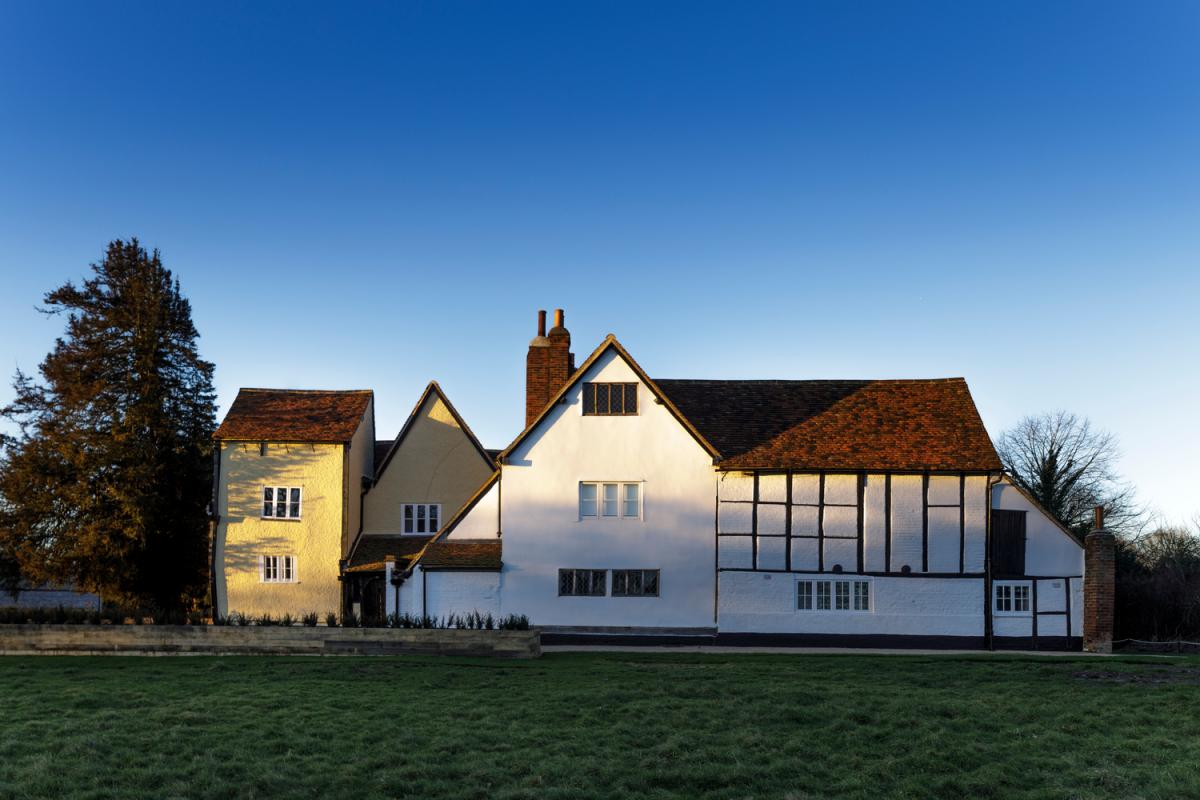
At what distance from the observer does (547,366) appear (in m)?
33.3

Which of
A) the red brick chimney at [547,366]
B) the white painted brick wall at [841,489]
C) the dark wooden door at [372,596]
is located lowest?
the dark wooden door at [372,596]

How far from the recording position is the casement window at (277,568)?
3453 centimetres

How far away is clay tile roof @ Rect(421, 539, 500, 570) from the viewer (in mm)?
29094

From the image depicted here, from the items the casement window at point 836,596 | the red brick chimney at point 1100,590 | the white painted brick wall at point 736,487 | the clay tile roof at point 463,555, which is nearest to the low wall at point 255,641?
the clay tile roof at point 463,555

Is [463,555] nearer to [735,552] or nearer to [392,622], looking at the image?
[392,622]

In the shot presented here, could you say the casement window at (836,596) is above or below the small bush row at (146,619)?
above

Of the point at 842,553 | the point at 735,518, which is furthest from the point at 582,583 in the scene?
the point at 842,553

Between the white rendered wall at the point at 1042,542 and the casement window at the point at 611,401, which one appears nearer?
the white rendered wall at the point at 1042,542

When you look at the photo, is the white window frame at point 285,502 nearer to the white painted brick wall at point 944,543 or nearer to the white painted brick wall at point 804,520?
the white painted brick wall at point 804,520

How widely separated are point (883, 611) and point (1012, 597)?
3.74 metres

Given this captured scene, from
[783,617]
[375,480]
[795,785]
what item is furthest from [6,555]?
[795,785]

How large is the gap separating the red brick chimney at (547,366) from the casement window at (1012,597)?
1457cm

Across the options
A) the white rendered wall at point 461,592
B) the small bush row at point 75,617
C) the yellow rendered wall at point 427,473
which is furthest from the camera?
the yellow rendered wall at point 427,473

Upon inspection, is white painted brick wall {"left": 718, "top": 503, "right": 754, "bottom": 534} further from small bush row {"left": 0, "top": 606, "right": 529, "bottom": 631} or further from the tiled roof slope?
small bush row {"left": 0, "top": 606, "right": 529, "bottom": 631}
